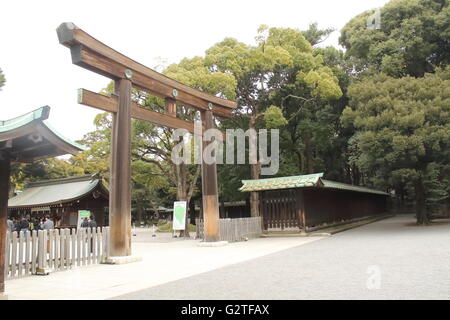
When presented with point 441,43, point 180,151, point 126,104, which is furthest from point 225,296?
point 441,43

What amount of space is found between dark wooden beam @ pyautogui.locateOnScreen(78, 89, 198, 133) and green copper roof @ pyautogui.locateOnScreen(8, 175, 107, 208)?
43.4 feet

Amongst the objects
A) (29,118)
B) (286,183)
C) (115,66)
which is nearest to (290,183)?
(286,183)

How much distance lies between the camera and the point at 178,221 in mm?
21359

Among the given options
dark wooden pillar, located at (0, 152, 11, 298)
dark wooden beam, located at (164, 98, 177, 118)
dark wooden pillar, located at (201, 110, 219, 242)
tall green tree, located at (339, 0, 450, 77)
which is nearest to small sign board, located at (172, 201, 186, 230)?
dark wooden pillar, located at (201, 110, 219, 242)

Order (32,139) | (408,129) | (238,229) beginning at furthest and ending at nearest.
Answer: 1. (408,129)
2. (238,229)
3. (32,139)

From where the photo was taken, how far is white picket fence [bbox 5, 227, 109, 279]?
8.73 m

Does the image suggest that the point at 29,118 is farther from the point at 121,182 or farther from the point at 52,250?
the point at 121,182

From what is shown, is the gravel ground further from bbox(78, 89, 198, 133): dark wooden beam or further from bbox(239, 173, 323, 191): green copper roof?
bbox(239, 173, 323, 191): green copper roof

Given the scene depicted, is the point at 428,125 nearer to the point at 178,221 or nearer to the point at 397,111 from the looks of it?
the point at 397,111

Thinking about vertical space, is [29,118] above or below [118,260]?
above

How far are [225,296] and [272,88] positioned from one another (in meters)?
22.1

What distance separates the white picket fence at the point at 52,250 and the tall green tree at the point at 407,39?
69.0 ft

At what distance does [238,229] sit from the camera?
18266 mm

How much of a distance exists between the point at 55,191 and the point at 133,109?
62.9 ft
